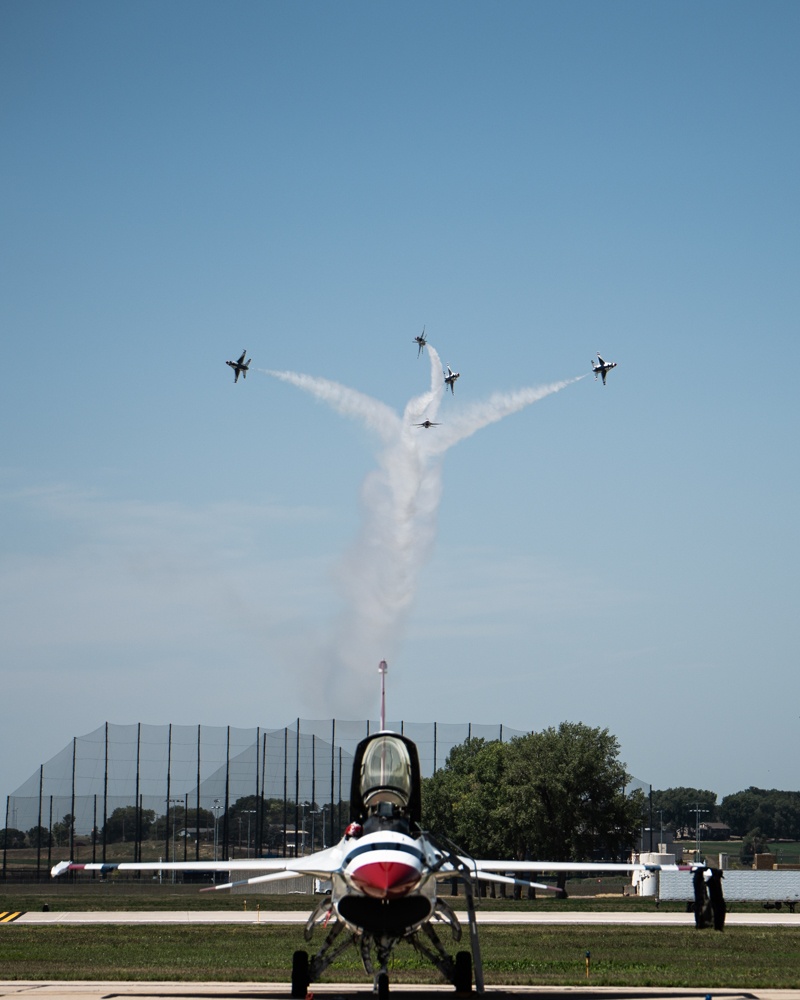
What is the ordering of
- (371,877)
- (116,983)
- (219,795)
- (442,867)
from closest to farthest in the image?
(371,877) → (442,867) → (116,983) → (219,795)

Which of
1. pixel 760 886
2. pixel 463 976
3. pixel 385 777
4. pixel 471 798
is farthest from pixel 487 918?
pixel 471 798

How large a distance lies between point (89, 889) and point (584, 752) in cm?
3790

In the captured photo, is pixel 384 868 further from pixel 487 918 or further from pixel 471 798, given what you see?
pixel 471 798

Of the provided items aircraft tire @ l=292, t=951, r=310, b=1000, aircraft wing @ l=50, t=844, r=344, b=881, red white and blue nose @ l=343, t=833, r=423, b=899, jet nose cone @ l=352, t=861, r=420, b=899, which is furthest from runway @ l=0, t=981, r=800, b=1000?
jet nose cone @ l=352, t=861, r=420, b=899

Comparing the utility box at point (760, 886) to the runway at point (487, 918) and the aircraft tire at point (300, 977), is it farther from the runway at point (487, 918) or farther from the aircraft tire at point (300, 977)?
A: the aircraft tire at point (300, 977)

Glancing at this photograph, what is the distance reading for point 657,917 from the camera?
57969 mm

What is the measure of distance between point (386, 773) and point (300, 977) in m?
4.35

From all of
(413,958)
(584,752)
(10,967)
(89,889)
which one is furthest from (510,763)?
(10,967)

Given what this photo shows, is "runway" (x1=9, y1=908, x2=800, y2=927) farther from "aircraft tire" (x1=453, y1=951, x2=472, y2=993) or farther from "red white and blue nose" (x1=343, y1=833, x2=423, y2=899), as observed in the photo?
"red white and blue nose" (x1=343, y1=833, x2=423, y2=899)

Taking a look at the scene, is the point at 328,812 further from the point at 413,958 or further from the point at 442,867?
the point at 442,867

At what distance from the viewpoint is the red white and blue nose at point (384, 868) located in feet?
67.5

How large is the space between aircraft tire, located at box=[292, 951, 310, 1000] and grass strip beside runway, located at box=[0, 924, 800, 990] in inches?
185

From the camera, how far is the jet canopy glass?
24531mm

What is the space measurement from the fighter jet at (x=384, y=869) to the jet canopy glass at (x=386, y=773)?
0.06 ft
